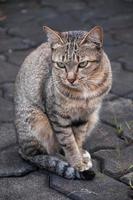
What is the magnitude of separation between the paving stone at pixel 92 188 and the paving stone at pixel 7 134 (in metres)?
0.64

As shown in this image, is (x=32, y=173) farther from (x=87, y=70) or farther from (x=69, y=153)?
(x=87, y=70)

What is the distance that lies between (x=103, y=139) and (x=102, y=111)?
1.62 ft

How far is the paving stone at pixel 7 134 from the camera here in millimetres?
4354

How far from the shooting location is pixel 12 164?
4066 millimetres

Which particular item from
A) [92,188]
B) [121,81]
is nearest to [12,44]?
[121,81]

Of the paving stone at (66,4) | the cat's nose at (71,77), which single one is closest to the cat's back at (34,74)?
the cat's nose at (71,77)

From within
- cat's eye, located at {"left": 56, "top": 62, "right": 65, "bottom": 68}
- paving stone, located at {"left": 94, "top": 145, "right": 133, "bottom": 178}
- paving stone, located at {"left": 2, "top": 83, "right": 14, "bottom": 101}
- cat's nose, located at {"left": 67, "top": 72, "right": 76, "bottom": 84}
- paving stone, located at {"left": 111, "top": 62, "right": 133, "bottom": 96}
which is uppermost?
cat's eye, located at {"left": 56, "top": 62, "right": 65, "bottom": 68}

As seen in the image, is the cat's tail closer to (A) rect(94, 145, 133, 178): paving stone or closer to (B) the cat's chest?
(A) rect(94, 145, 133, 178): paving stone

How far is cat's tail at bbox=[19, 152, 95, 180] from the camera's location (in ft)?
12.5

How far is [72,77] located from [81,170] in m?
0.70

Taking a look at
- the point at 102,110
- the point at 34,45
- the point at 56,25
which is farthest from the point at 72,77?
the point at 56,25

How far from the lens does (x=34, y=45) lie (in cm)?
630

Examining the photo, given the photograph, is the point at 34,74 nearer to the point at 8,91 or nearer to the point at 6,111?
the point at 6,111

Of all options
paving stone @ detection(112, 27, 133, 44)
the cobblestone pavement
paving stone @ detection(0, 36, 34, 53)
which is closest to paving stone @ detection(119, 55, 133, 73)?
the cobblestone pavement
